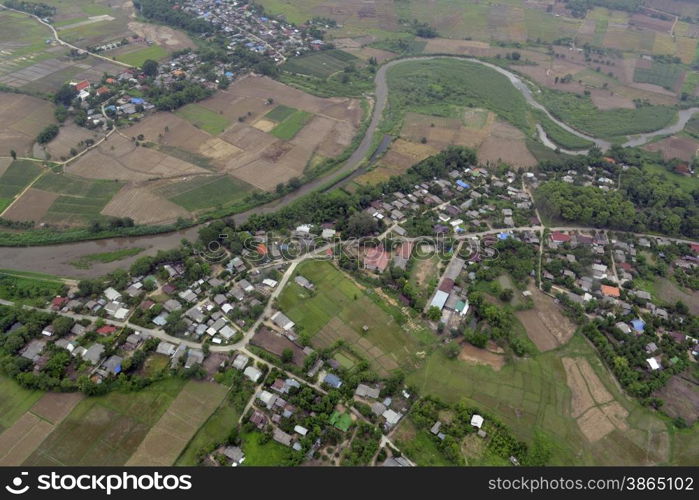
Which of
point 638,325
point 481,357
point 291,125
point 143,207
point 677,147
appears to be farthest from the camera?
point 677,147

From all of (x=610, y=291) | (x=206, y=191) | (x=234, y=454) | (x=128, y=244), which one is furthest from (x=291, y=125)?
(x=234, y=454)

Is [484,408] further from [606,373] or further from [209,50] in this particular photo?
[209,50]

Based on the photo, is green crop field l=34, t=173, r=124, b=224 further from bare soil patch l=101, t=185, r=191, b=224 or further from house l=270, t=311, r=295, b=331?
house l=270, t=311, r=295, b=331

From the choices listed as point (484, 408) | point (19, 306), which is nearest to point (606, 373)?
point (484, 408)

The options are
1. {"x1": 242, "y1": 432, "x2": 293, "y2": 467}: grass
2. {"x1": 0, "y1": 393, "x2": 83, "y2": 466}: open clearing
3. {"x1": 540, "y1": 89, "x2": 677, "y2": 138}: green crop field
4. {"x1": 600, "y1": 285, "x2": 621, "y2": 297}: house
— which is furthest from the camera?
{"x1": 540, "y1": 89, "x2": 677, "y2": 138}: green crop field

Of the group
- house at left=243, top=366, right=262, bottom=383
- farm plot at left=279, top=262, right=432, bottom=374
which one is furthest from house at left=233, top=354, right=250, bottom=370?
farm plot at left=279, top=262, right=432, bottom=374

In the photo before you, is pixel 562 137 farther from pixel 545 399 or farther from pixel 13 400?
pixel 13 400
